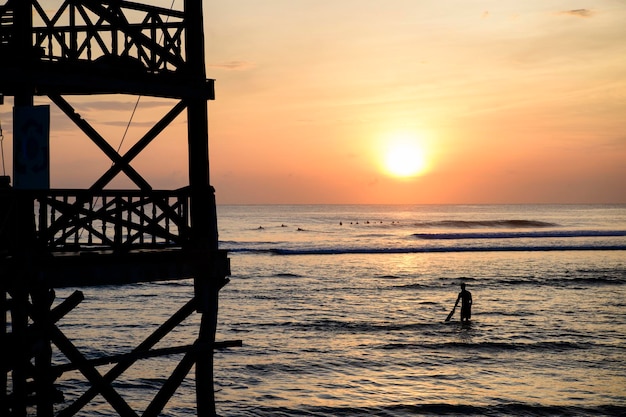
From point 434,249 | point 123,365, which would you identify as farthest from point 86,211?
point 434,249

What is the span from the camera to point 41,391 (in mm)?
11148

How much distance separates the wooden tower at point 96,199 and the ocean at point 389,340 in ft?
28.6

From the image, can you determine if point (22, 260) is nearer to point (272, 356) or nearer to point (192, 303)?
point (192, 303)

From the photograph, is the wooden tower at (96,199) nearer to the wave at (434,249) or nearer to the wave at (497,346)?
the wave at (497,346)

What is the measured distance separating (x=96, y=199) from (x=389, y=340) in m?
20.7

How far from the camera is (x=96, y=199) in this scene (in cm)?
1088

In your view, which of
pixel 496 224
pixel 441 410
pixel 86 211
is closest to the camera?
pixel 86 211

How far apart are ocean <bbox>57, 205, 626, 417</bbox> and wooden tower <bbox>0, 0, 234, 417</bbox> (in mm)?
8721

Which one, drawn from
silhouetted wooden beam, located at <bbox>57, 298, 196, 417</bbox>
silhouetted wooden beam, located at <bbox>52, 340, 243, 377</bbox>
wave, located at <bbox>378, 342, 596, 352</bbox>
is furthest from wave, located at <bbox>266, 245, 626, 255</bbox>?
silhouetted wooden beam, located at <bbox>52, 340, 243, 377</bbox>

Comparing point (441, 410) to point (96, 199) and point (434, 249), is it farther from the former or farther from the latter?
point (434, 249)

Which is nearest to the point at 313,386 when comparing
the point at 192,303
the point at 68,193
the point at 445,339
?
the point at 445,339

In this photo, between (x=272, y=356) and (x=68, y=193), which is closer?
(x=68, y=193)

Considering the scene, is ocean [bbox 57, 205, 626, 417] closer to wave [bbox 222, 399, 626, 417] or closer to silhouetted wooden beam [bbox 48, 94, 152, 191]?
wave [bbox 222, 399, 626, 417]

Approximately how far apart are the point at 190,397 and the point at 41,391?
32.5 ft
